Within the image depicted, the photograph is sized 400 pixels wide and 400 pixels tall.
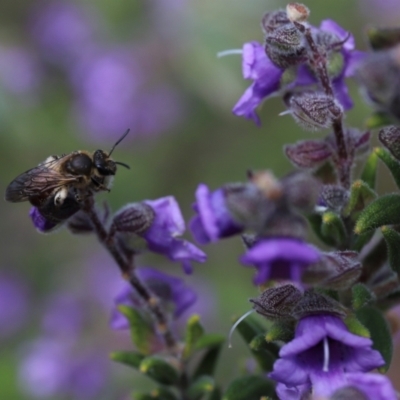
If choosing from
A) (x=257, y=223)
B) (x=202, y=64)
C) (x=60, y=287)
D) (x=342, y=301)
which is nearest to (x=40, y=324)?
(x=60, y=287)

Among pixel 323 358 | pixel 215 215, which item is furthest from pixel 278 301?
pixel 215 215

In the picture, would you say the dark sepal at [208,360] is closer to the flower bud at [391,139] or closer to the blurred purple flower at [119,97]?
the flower bud at [391,139]

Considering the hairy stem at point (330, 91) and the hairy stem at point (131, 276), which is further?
the hairy stem at point (131, 276)

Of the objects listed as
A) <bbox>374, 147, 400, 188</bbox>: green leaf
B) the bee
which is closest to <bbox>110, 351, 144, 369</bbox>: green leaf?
the bee

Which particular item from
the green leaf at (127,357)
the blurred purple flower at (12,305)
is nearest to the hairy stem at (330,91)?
the green leaf at (127,357)

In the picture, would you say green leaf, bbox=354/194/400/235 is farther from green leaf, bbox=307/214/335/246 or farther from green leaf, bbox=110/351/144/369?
green leaf, bbox=110/351/144/369

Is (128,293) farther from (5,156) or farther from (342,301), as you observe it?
(5,156)
